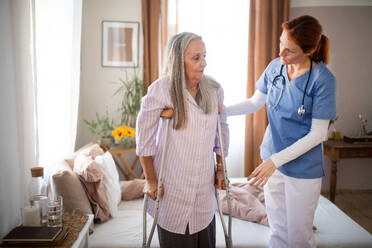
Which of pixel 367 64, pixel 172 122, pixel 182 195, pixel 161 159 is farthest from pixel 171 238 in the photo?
pixel 367 64

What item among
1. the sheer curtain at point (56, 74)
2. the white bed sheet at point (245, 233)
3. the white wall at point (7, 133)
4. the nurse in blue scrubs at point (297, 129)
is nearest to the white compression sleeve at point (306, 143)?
the nurse in blue scrubs at point (297, 129)

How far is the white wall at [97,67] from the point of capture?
387 cm

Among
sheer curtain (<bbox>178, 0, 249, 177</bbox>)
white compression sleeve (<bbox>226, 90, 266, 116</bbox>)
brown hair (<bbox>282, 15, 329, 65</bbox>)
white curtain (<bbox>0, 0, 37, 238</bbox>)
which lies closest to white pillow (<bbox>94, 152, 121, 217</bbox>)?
white curtain (<bbox>0, 0, 37, 238</bbox>)

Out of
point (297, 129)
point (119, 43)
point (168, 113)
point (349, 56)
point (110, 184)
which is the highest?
point (119, 43)

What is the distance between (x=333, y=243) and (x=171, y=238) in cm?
121

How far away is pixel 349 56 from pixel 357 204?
1.98 meters

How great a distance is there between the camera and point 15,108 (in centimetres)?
164

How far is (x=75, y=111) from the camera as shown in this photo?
2938mm

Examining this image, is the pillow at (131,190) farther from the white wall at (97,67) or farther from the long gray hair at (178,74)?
the white wall at (97,67)

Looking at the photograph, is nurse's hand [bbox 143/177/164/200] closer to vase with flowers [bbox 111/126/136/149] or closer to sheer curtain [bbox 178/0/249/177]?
vase with flowers [bbox 111/126/136/149]

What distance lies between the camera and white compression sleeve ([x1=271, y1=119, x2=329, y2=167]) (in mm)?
1531

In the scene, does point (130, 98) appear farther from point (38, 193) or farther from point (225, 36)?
point (38, 193)

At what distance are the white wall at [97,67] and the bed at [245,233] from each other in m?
2.04

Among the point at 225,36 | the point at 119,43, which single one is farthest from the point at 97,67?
the point at 225,36
